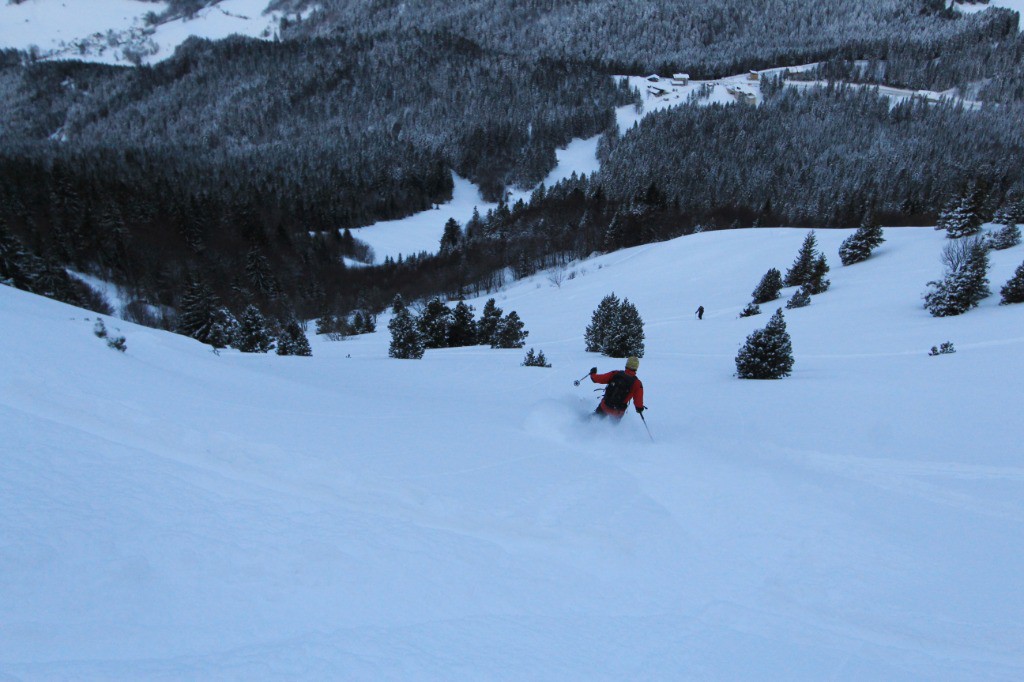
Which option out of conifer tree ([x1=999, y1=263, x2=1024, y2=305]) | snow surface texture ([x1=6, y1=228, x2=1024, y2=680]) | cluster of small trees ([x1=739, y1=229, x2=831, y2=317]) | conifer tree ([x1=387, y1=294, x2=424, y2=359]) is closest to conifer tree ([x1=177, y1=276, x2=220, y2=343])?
conifer tree ([x1=387, y1=294, x2=424, y2=359])

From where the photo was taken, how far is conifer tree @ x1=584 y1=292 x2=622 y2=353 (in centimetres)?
1966

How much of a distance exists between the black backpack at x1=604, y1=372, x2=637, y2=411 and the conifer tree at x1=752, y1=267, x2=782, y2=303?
26.0 meters

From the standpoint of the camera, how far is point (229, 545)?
3.40 meters

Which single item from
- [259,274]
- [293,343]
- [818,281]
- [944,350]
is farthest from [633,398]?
[259,274]

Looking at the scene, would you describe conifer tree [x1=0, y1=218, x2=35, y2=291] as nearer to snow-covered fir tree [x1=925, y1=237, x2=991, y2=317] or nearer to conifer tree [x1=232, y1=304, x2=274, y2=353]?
conifer tree [x1=232, y1=304, x2=274, y2=353]

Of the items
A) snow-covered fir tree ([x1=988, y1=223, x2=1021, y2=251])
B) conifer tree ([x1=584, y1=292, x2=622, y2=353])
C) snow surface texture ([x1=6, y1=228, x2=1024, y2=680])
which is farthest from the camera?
snow-covered fir tree ([x1=988, y1=223, x2=1021, y2=251])

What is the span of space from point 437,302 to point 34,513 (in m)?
26.3

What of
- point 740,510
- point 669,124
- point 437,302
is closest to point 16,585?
point 740,510

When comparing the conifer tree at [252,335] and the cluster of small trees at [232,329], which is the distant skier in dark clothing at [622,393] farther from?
the conifer tree at [252,335]

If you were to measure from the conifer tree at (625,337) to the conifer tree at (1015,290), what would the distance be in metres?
13.9

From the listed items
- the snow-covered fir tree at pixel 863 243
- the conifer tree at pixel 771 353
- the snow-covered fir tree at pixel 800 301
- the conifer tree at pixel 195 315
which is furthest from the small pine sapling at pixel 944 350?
the conifer tree at pixel 195 315

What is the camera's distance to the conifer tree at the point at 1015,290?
1725 cm

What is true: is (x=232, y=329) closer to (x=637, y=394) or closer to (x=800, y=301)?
(x=637, y=394)

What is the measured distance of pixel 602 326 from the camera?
20625 millimetres
